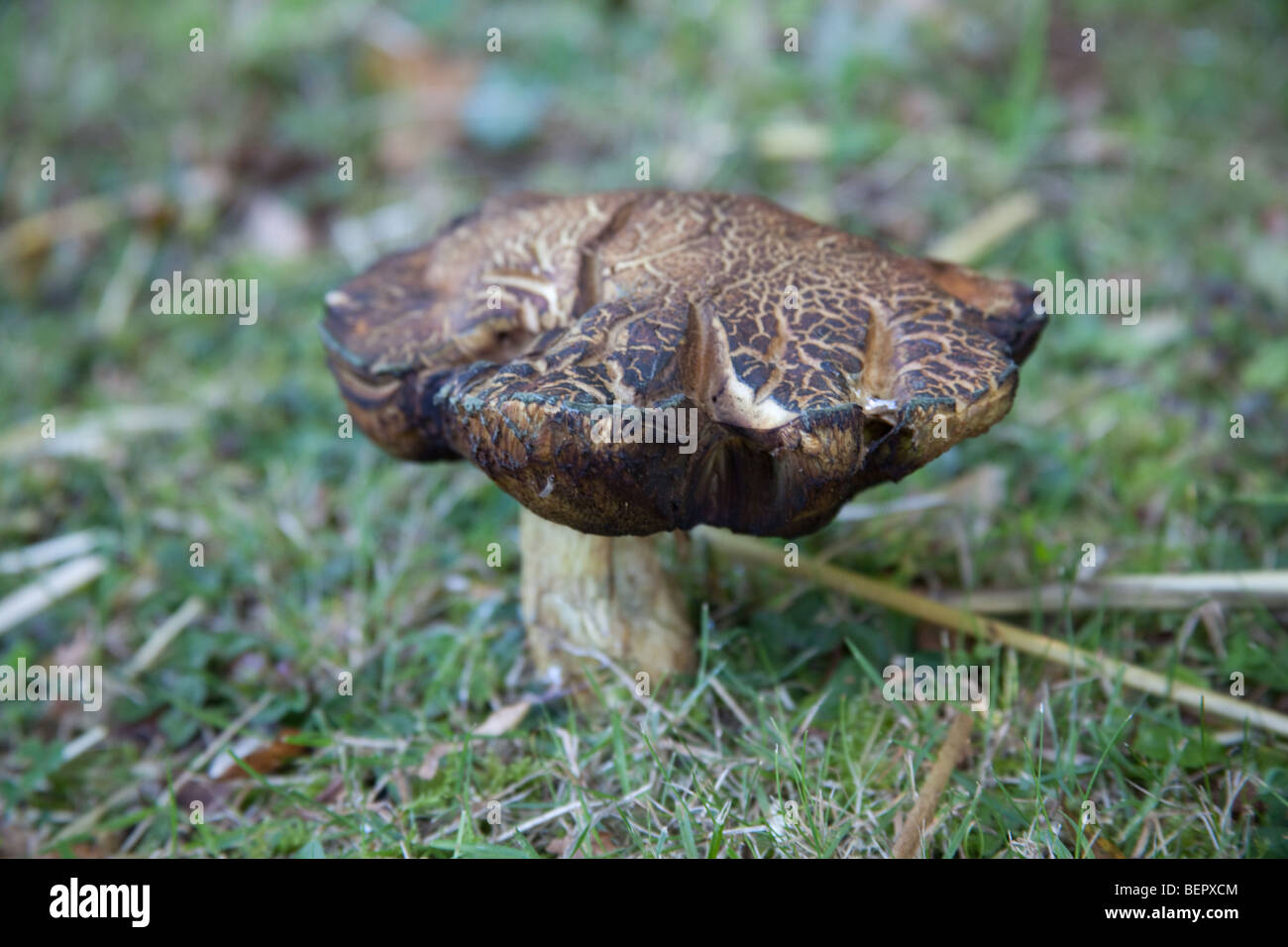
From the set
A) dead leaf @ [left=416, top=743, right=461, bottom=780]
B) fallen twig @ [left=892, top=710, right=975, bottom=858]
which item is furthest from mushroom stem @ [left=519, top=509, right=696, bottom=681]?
fallen twig @ [left=892, top=710, right=975, bottom=858]

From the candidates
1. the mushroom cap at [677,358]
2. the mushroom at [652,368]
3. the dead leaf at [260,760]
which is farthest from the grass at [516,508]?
the mushroom cap at [677,358]

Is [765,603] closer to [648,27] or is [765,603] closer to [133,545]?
[133,545]

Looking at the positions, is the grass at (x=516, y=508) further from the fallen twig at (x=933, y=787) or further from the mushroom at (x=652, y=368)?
the mushroom at (x=652, y=368)

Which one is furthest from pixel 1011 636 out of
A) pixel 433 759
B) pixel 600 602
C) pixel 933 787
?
pixel 433 759

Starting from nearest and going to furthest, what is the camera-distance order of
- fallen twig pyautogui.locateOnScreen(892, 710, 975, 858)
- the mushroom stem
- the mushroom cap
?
the mushroom cap < fallen twig pyautogui.locateOnScreen(892, 710, 975, 858) < the mushroom stem

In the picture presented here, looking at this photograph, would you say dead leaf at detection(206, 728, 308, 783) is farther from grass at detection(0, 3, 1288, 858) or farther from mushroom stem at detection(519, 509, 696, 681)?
mushroom stem at detection(519, 509, 696, 681)
